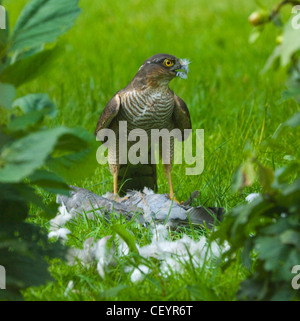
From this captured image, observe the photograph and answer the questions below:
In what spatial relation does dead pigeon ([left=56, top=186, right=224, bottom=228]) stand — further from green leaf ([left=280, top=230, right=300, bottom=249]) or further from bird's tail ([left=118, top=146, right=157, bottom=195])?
green leaf ([left=280, top=230, right=300, bottom=249])

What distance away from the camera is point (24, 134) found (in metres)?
1.74

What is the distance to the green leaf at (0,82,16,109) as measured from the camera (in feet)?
5.51

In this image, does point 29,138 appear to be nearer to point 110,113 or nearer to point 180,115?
point 110,113

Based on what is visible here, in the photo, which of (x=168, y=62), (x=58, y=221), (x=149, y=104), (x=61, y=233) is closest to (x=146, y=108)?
(x=149, y=104)

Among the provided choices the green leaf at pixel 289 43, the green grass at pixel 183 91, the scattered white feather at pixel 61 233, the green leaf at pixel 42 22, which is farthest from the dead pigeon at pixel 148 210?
the green leaf at pixel 289 43

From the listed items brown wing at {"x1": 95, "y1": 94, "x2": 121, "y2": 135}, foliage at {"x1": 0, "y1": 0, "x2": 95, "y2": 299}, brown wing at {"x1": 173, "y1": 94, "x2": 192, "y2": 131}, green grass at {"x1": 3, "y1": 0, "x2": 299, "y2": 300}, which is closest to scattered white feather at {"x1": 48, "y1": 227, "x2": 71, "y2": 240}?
green grass at {"x1": 3, "y1": 0, "x2": 299, "y2": 300}

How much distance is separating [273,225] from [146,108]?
2.26m

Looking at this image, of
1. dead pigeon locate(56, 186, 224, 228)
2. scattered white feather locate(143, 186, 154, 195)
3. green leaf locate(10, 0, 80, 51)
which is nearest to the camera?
green leaf locate(10, 0, 80, 51)

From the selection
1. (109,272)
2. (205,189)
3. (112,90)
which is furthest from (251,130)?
(109,272)

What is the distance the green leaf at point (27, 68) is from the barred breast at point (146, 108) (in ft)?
6.74

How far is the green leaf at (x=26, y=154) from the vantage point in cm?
153

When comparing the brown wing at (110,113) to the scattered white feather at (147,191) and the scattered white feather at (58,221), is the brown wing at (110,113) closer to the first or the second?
the scattered white feather at (147,191)
